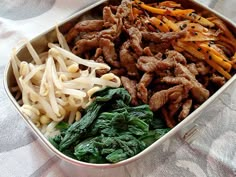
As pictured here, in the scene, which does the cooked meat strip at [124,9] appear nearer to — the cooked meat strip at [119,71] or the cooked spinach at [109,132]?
the cooked meat strip at [119,71]

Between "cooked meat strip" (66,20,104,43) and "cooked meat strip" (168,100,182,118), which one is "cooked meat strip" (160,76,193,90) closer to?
"cooked meat strip" (168,100,182,118)

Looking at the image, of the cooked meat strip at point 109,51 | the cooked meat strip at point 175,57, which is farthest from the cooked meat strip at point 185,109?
the cooked meat strip at point 109,51

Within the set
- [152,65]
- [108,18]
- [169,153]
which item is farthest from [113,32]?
[169,153]

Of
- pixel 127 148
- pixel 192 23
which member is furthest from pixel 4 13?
pixel 127 148

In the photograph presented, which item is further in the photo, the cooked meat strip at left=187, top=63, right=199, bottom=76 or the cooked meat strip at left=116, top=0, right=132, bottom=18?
the cooked meat strip at left=116, top=0, right=132, bottom=18

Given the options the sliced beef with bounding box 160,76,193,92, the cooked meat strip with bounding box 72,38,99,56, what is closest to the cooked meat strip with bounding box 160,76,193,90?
the sliced beef with bounding box 160,76,193,92

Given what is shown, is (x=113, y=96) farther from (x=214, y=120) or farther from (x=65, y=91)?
(x=214, y=120)
